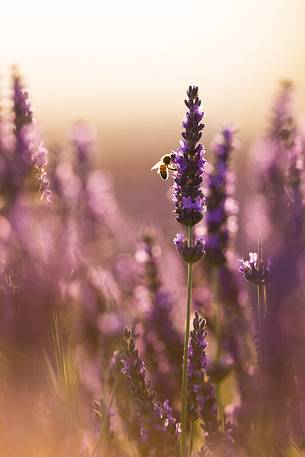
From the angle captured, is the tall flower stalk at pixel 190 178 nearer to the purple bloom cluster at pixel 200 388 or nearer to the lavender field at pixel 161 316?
the lavender field at pixel 161 316

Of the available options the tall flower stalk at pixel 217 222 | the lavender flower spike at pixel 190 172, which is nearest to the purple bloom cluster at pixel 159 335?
the tall flower stalk at pixel 217 222

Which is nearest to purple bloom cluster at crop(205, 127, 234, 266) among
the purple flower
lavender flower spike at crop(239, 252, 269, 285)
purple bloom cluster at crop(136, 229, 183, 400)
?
purple bloom cluster at crop(136, 229, 183, 400)

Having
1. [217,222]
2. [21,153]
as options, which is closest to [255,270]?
[217,222]

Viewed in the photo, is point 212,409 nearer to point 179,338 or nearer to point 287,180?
point 179,338

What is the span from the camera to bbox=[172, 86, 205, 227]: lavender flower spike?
86.0 inches

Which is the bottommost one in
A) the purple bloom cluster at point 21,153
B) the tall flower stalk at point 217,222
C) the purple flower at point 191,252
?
the tall flower stalk at point 217,222

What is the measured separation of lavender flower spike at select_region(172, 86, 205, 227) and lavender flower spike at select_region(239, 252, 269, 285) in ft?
0.81

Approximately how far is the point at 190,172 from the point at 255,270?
0.36 metres

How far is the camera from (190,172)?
2.19 metres

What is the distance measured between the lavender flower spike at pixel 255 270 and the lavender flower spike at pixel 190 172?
25 cm

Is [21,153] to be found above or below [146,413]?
above

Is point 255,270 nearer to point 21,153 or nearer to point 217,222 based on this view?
point 217,222

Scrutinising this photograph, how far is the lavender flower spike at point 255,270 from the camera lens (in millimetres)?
2283

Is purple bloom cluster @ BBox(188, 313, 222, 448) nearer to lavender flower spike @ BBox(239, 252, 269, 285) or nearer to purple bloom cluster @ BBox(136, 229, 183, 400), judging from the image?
lavender flower spike @ BBox(239, 252, 269, 285)
